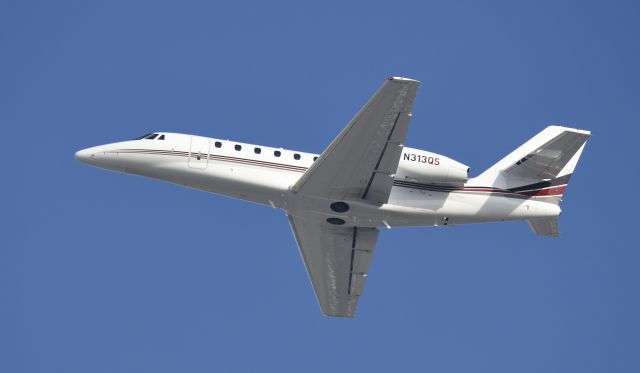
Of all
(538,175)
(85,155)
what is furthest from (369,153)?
(85,155)

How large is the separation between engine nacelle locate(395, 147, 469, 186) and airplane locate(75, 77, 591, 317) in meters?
0.03

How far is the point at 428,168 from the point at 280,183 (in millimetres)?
4507

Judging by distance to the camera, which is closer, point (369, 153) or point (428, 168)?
point (369, 153)

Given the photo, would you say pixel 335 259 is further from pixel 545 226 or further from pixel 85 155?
pixel 85 155

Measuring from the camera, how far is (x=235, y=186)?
30.9 metres

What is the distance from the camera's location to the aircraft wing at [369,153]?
2725 centimetres

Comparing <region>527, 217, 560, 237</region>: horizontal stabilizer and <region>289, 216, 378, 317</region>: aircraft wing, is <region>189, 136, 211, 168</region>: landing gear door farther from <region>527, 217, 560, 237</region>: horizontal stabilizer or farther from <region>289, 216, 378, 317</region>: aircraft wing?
<region>527, 217, 560, 237</region>: horizontal stabilizer

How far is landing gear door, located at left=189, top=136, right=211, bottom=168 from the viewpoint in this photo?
1230 inches

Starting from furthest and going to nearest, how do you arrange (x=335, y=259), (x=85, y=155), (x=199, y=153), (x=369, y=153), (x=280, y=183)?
(x=335, y=259) < (x=85, y=155) < (x=199, y=153) < (x=280, y=183) < (x=369, y=153)

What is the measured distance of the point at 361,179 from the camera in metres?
29.8

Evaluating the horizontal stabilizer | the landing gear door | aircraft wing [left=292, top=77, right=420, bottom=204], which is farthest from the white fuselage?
aircraft wing [left=292, top=77, right=420, bottom=204]

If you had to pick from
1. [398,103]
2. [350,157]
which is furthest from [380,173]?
[398,103]

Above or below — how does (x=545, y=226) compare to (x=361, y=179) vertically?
below

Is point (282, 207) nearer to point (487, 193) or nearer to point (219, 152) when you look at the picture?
point (219, 152)
